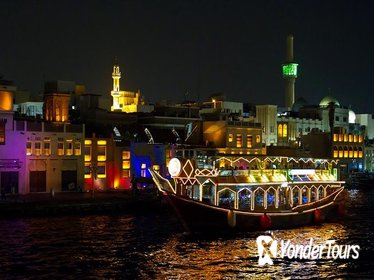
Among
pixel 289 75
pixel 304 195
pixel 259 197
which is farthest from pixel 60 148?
pixel 289 75

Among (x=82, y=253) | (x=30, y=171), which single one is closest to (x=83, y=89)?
(x=30, y=171)

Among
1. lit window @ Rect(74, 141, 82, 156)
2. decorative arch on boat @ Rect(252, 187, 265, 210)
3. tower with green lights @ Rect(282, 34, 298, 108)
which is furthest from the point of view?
tower with green lights @ Rect(282, 34, 298, 108)

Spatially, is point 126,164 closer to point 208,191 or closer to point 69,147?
point 69,147

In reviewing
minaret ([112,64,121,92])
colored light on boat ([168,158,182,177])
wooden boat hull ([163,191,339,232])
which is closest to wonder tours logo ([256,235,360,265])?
wooden boat hull ([163,191,339,232])

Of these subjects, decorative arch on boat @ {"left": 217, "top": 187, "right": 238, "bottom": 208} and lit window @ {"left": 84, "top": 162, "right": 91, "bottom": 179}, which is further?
lit window @ {"left": 84, "top": 162, "right": 91, "bottom": 179}

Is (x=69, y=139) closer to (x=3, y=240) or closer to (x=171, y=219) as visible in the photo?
(x=171, y=219)

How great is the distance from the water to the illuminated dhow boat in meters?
1.24

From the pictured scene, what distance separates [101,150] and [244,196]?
22.8m

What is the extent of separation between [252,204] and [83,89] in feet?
190

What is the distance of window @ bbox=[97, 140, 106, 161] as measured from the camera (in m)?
76.1

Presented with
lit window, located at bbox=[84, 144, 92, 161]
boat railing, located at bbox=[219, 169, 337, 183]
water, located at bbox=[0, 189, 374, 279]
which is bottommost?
water, located at bbox=[0, 189, 374, 279]

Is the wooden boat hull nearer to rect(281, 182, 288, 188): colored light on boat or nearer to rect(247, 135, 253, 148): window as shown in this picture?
rect(281, 182, 288, 188): colored light on boat

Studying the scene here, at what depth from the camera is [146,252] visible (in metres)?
43.3

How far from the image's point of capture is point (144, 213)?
64.4 m
